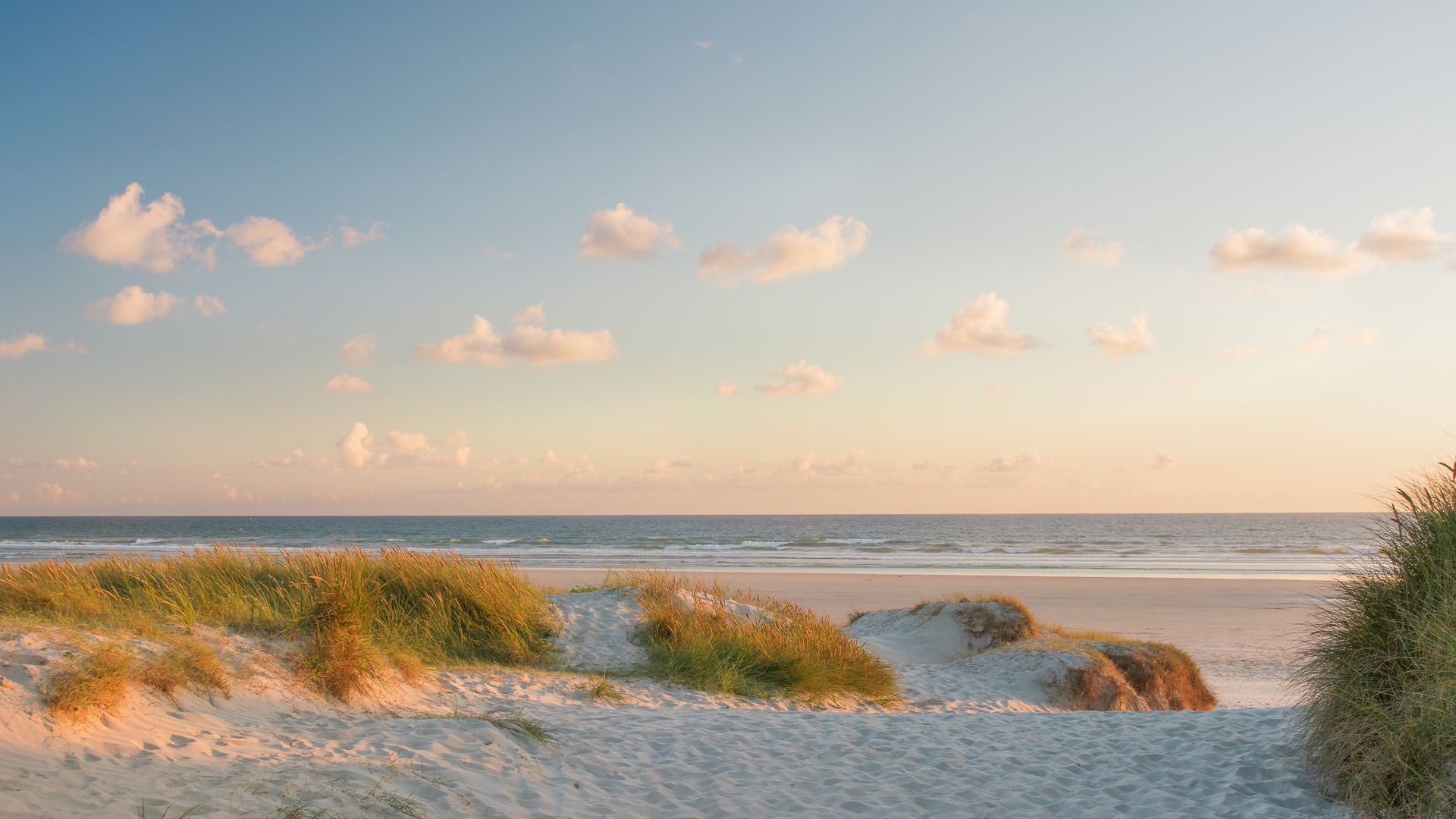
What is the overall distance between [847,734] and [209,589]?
25.6ft

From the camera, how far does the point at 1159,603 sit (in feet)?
73.3

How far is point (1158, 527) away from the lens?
8012 centimetres

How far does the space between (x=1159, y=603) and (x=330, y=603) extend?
2245cm

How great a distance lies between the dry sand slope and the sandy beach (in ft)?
0.06

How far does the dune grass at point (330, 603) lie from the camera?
7.32m

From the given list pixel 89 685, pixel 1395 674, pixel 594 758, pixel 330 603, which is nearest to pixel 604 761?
pixel 594 758

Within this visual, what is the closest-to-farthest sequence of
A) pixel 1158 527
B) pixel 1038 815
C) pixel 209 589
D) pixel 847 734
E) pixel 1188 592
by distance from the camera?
pixel 1038 815 → pixel 847 734 → pixel 209 589 → pixel 1188 592 → pixel 1158 527

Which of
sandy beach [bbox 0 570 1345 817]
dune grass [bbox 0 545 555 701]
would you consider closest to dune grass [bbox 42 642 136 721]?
sandy beach [bbox 0 570 1345 817]

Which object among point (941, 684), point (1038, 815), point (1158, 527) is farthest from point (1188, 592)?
point (1158, 527)

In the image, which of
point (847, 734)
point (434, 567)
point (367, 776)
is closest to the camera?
point (367, 776)

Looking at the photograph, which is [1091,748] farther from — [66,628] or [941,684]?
[66,628]

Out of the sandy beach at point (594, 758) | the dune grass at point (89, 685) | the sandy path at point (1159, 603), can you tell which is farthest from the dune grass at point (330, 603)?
the sandy path at point (1159, 603)

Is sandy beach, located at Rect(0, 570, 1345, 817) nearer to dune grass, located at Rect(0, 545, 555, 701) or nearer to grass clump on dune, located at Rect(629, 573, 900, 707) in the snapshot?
dune grass, located at Rect(0, 545, 555, 701)

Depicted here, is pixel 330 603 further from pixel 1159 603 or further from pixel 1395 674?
pixel 1159 603
